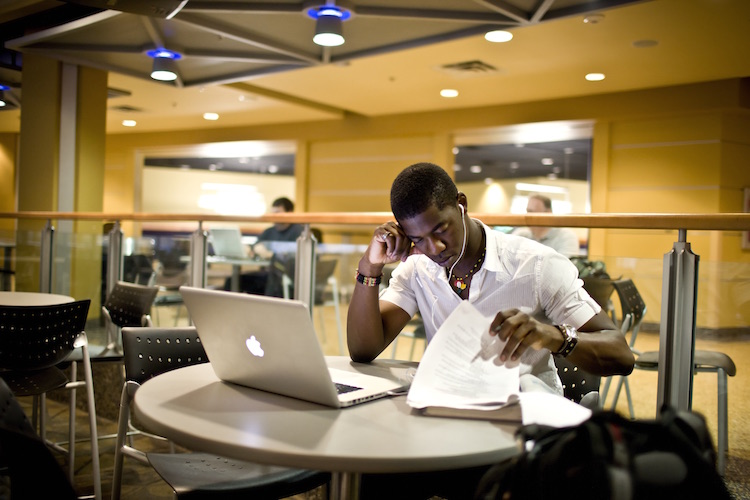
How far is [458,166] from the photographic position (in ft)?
33.6

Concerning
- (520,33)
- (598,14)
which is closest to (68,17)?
(520,33)

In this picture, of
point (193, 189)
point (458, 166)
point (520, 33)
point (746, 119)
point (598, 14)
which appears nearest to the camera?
point (598, 14)

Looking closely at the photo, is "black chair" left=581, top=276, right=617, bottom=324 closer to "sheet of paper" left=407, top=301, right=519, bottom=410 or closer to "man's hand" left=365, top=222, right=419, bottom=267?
"man's hand" left=365, top=222, right=419, bottom=267

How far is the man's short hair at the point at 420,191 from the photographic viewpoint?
1712 millimetres

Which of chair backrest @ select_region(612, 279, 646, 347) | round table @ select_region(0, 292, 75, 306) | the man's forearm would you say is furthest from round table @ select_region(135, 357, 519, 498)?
round table @ select_region(0, 292, 75, 306)

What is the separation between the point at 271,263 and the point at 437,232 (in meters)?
2.62

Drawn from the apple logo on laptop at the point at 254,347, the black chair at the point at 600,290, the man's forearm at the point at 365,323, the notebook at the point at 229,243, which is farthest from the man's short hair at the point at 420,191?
A: the notebook at the point at 229,243

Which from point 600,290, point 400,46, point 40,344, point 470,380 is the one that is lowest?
point 40,344

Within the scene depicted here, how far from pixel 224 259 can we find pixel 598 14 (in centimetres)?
361

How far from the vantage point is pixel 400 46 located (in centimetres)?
601

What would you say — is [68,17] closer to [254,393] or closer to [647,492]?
[254,393]

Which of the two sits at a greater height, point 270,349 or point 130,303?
point 270,349

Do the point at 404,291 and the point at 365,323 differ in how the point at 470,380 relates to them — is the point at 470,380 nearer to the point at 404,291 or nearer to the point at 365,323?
the point at 365,323

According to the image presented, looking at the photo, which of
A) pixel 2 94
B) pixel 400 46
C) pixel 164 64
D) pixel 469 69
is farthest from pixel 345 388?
pixel 2 94
